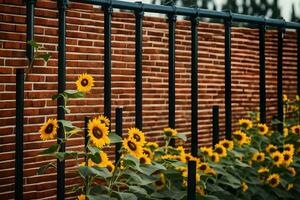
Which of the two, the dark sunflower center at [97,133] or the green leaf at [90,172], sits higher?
the dark sunflower center at [97,133]

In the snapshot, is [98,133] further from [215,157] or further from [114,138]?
[215,157]

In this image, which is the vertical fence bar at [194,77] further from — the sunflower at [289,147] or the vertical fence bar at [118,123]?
the sunflower at [289,147]

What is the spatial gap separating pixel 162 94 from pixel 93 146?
19.0 feet

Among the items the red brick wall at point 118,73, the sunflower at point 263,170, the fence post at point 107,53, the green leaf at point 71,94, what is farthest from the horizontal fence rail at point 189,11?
the red brick wall at point 118,73

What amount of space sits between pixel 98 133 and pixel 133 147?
0.14 metres

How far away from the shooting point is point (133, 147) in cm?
144

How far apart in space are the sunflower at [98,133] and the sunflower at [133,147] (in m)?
0.10

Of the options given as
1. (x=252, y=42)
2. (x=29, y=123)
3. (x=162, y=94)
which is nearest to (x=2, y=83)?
(x=29, y=123)

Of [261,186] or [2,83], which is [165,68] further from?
[261,186]

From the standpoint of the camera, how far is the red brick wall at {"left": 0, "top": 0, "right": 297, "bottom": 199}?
5.03 m

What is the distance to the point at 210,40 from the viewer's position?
26.0 ft

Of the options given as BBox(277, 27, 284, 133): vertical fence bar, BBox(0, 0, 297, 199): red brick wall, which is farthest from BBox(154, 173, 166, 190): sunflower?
BBox(0, 0, 297, 199): red brick wall

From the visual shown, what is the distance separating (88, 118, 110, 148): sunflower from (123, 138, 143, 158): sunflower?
3.8 inches

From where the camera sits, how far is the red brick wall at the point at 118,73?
5.03 meters
